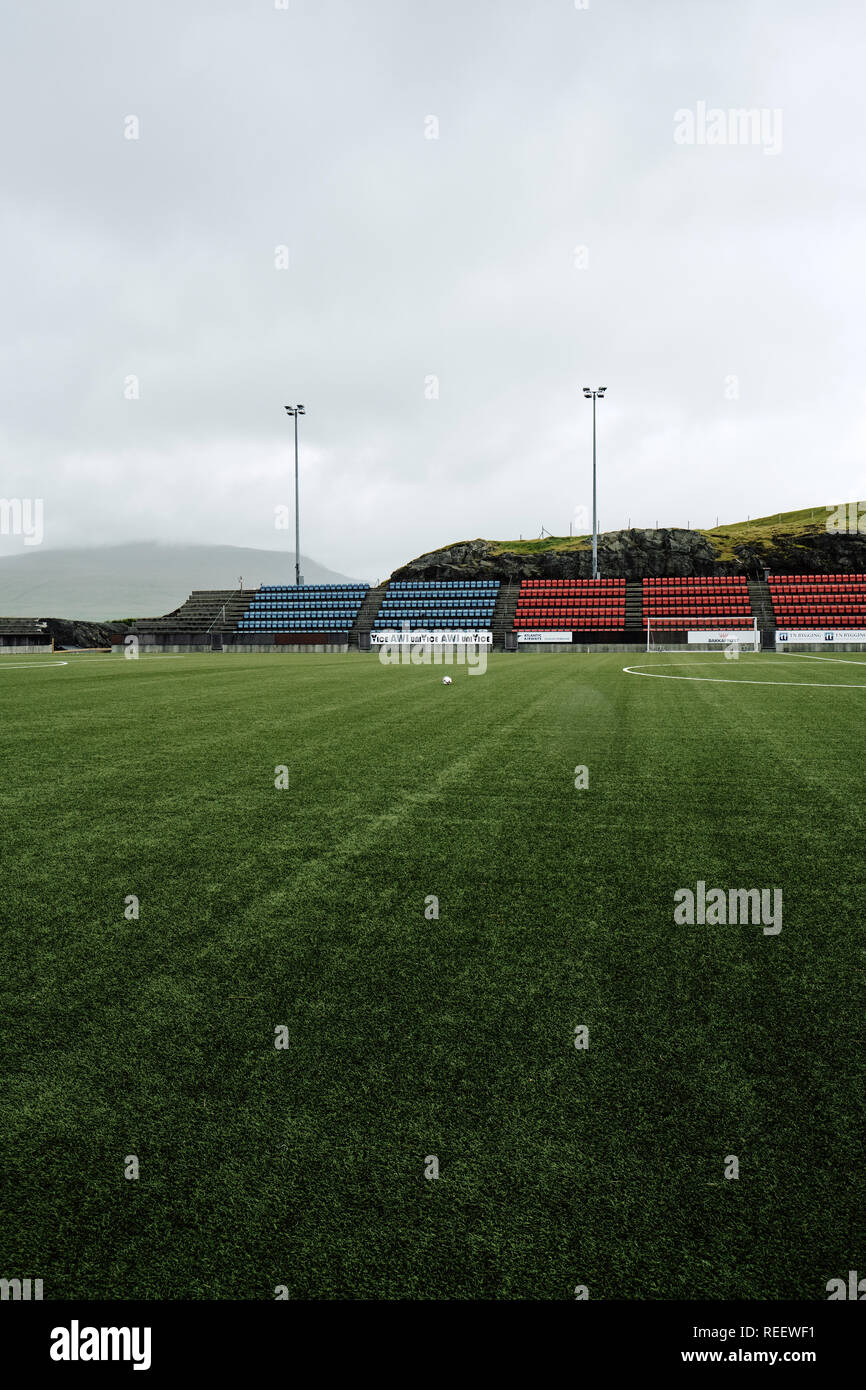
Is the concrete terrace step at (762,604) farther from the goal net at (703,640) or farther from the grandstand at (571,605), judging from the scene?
the grandstand at (571,605)

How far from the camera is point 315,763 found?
738 centimetres

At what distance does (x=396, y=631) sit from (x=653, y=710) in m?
34.4

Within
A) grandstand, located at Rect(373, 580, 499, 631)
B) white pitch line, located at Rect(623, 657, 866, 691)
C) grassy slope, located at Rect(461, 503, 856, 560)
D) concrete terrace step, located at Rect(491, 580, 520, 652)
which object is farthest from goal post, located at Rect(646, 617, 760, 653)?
grassy slope, located at Rect(461, 503, 856, 560)

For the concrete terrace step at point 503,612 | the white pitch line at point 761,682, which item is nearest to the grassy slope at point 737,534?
the concrete terrace step at point 503,612

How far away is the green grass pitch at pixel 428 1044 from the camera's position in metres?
1.75

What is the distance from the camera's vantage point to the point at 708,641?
1453 inches

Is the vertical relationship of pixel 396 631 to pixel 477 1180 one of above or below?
above

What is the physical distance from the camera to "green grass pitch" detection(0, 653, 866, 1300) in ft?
5.74

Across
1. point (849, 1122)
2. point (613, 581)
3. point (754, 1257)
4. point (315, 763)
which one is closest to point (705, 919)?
point (849, 1122)

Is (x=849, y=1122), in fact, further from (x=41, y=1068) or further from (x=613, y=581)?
(x=613, y=581)
